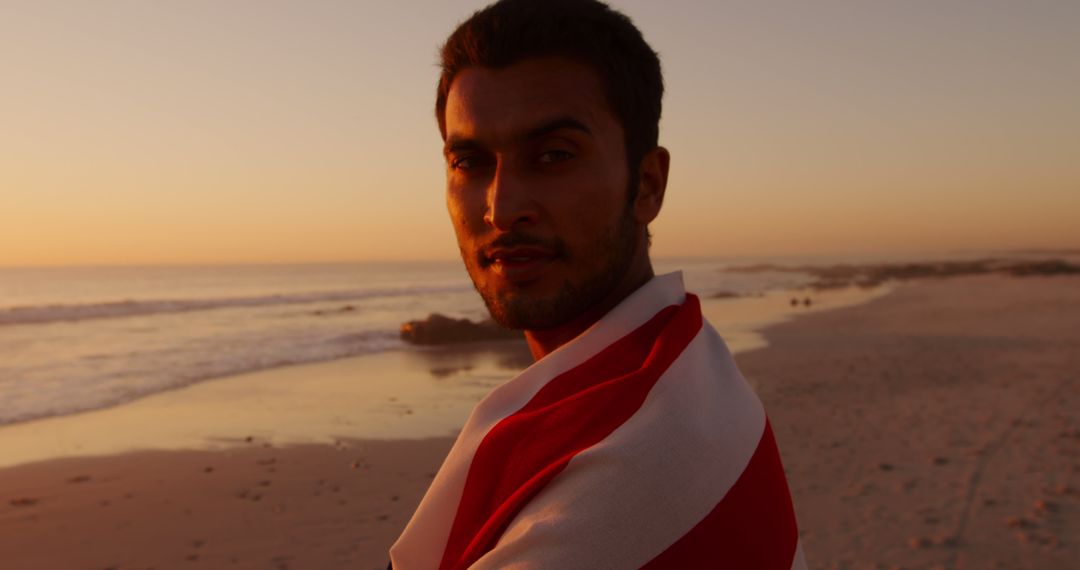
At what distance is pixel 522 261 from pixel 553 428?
0.46 m

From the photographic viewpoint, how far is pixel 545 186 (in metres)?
1.55

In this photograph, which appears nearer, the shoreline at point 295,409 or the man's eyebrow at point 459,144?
the man's eyebrow at point 459,144

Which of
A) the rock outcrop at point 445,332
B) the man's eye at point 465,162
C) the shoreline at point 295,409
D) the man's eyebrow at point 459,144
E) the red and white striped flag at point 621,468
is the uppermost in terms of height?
the man's eyebrow at point 459,144

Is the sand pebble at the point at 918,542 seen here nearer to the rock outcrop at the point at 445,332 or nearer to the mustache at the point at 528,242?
the mustache at the point at 528,242

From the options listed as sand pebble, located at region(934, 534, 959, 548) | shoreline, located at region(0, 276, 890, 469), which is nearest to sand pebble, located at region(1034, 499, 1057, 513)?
sand pebble, located at region(934, 534, 959, 548)

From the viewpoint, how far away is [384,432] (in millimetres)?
9891

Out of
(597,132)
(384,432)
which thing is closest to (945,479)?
(384,432)

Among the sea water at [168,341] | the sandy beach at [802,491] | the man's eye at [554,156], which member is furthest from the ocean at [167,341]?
the man's eye at [554,156]

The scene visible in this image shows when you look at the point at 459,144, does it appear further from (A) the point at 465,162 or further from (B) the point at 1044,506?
(B) the point at 1044,506

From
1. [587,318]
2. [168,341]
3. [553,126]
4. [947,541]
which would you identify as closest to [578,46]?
[553,126]

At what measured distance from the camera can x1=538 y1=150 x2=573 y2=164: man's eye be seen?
1562 mm

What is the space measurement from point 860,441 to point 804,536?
3088mm

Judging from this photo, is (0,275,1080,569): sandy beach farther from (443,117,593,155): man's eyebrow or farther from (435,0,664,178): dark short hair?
(443,117,593,155): man's eyebrow

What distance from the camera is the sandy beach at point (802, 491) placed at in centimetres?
606
